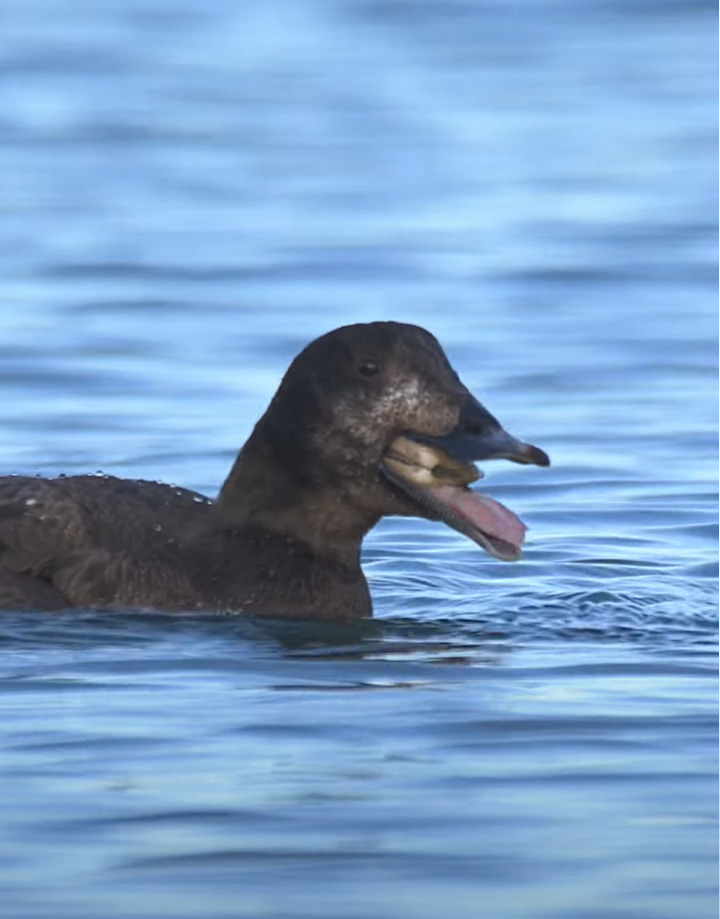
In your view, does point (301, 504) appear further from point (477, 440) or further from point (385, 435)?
point (477, 440)

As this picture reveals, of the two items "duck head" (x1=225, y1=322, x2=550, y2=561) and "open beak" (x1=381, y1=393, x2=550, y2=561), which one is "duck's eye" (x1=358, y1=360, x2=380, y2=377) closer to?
"duck head" (x1=225, y1=322, x2=550, y2=561)

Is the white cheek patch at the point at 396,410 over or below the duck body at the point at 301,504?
over

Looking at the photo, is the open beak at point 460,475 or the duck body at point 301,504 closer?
the duck body at point 301,504

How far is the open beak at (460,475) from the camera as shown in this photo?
9.86m

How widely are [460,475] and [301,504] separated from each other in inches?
21.3

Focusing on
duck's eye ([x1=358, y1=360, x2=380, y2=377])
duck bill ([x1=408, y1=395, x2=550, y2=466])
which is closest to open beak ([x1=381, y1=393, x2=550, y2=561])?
duck bill ([x1=408, y1=395, x2=550, y2=466])

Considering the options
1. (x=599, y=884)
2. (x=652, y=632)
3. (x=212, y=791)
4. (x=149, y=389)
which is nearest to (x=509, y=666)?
(x=652, y=632)

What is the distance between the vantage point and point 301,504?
33.2ft

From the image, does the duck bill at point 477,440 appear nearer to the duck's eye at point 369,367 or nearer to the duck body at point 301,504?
the duck body at point 301,504

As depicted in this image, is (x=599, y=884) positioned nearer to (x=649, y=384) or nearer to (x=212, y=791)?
(x=212, y=791)

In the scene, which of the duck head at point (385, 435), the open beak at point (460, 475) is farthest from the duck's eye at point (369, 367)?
the open beak at point (460, 475)

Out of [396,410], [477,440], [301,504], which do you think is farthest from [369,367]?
[301,504]

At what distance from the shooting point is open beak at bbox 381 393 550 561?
9859 mm

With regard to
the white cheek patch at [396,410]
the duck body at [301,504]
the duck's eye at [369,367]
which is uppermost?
the duck's eye at [369,367]
